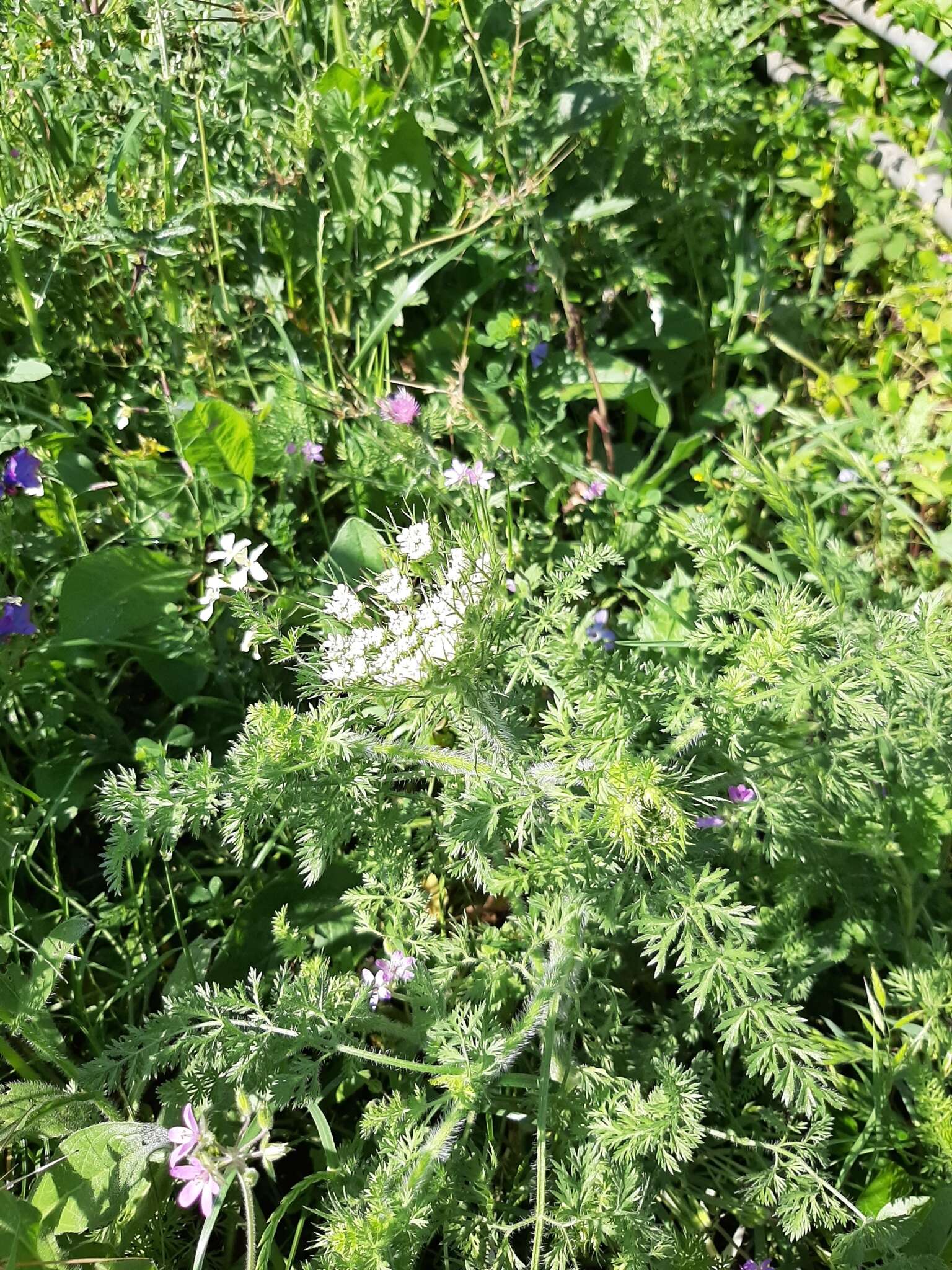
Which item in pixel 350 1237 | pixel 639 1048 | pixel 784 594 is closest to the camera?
pixel 350 1237

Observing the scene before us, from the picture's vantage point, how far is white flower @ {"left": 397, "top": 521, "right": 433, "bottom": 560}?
148 centimetres

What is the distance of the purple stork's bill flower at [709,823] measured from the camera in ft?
5.87

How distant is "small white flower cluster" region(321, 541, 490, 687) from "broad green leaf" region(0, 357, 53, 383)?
1051mm

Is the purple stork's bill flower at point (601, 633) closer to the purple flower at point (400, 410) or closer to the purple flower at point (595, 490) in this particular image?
the purple flower at point (595, 490)

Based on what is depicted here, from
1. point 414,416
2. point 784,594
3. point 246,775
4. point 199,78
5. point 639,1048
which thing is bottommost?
point 639,1048

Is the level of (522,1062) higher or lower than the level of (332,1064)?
higher

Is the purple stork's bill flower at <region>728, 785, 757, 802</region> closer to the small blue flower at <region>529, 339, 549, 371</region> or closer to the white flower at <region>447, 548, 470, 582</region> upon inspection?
the white flower at <region>447, 548, 470, 582</region>

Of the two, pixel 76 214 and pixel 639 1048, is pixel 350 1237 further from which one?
pixel 76 214

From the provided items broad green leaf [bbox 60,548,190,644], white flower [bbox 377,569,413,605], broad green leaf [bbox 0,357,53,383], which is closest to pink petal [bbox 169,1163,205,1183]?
white flower [bbox 377,569,413,605]

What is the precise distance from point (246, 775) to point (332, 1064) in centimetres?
72

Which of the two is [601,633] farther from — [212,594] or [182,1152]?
[182,1152]

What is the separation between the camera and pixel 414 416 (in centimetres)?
226

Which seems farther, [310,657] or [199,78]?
[199,78]

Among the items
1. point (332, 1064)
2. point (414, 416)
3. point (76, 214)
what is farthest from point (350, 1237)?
point (76, 214)
